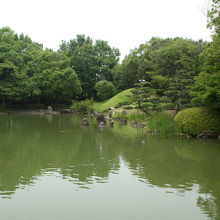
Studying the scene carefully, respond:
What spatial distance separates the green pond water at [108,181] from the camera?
489 cm

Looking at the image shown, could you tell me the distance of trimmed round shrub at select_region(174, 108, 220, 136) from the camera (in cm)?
1287

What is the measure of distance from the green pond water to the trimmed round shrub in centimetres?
230

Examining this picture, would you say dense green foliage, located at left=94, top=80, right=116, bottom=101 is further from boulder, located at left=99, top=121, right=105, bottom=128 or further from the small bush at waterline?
the small bush at waterline

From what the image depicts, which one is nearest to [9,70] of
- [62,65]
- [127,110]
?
[62,65]

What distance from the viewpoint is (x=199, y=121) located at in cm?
1291

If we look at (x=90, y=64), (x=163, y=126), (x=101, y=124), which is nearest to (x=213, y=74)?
(x=163, y=126)

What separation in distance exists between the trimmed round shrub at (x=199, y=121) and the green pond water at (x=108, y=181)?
7.55 ft

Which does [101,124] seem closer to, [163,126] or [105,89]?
[163,126]

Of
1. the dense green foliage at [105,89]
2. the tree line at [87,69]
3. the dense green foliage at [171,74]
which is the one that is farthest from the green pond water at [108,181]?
the dense green foliage at [105,89]

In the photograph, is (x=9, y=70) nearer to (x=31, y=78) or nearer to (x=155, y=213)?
(x=31, y=78)

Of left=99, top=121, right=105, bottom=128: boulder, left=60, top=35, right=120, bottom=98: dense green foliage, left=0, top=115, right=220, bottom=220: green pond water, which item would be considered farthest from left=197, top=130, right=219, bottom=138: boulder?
left=60, top=35, right=120, bottom=98: dense green foliage

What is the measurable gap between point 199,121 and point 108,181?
792cm

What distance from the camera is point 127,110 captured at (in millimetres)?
24625

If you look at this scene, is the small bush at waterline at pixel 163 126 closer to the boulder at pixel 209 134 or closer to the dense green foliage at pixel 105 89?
the boulder at pixel 209 134
